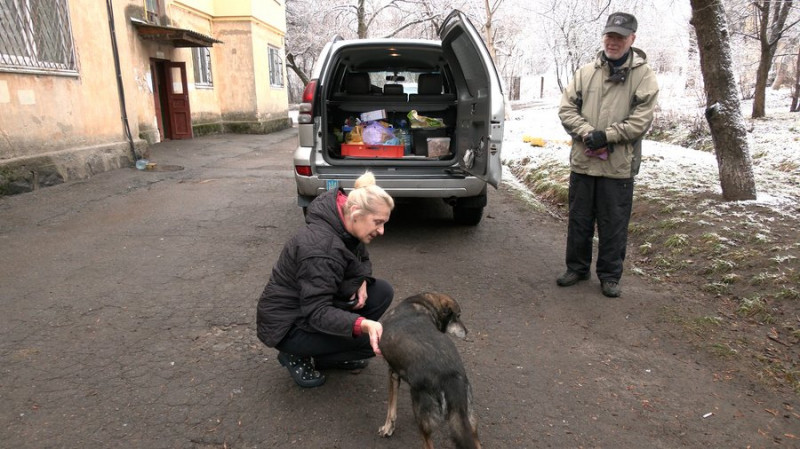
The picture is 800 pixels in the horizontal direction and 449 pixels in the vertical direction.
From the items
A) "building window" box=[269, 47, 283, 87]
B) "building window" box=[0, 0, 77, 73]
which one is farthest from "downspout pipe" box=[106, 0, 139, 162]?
"building window" box=[269, 47, 283, 87]

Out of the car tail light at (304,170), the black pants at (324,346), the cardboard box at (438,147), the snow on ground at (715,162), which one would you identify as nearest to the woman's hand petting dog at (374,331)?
the black pants at (324,346)

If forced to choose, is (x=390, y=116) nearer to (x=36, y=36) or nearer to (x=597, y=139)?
(x=597, y=139)

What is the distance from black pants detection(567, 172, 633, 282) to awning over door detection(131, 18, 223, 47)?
37.7 ft

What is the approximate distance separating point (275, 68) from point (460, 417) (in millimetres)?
21331

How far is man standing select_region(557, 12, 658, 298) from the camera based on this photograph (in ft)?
12.0

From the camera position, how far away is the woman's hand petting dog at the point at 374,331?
211cm

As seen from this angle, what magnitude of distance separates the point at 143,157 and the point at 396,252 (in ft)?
25.2

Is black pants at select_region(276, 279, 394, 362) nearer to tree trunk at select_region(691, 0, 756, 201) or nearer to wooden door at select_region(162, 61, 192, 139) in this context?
tree trunk at select_region(691, 0, 756, 201)

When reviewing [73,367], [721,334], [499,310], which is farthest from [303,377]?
[721,334]

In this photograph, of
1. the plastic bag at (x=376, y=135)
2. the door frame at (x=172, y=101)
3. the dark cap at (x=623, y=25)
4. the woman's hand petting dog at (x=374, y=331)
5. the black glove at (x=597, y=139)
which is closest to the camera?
the woman's hand petting dog at (x=374, y=331)

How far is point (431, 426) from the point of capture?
6.23ft

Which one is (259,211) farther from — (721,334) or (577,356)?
(721,334)

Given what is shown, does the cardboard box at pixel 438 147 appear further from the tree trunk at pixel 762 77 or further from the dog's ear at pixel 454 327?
the tree trunk at pixel 762 77

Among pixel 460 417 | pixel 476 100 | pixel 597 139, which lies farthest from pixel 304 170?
pixel 460 417
